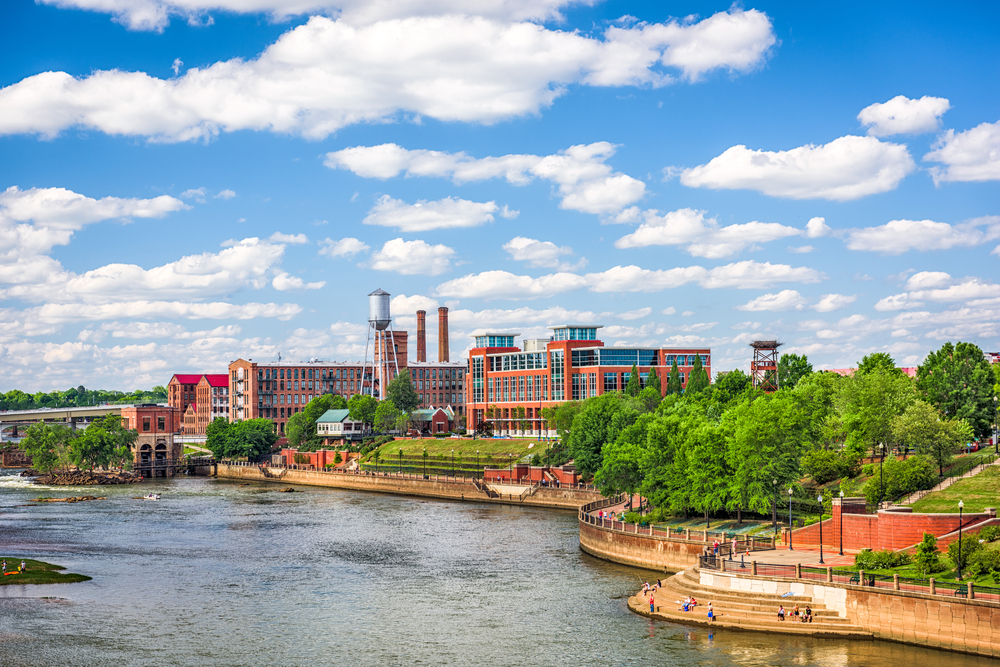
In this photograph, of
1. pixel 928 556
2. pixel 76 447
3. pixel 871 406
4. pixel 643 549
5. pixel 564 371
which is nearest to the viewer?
pixel 928 556

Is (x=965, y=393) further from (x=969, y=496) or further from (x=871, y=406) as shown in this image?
(x=969, y=496)

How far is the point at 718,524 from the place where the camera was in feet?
252

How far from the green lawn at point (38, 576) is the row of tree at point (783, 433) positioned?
45.6m

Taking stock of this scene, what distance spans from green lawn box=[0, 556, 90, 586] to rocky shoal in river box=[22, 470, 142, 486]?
9994 centimetres

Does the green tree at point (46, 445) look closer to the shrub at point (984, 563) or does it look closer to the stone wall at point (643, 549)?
the stone wall at point (643, 549)

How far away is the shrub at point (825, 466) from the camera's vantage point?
82750mm

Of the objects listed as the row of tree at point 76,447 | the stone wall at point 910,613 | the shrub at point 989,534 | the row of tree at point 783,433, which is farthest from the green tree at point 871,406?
the row of tree at point 76,447

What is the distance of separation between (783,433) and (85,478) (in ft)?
456

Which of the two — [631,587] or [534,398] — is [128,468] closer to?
[534,398]

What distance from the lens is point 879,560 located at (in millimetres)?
53062

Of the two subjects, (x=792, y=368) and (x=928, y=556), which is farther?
(x=792, y=368)

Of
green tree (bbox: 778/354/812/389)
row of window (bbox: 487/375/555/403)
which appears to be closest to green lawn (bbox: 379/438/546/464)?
row of window (bbox: 487/375/555/403)

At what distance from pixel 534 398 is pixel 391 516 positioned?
74.5 metres

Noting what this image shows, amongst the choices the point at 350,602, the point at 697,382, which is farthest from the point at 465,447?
the point at 350,602
